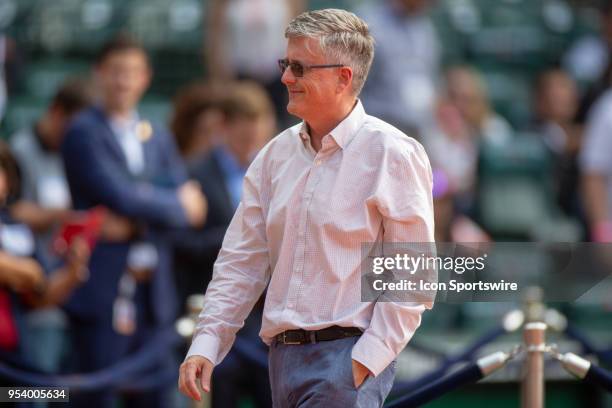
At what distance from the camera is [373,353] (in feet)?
13.9

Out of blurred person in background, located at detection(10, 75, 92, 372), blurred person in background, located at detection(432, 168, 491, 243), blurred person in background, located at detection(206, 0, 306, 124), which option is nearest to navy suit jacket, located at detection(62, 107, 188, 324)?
blurred person in background, located at detection(10, 75, 92, 372)

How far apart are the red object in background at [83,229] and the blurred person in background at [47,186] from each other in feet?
1.38

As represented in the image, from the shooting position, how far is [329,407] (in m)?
4.29

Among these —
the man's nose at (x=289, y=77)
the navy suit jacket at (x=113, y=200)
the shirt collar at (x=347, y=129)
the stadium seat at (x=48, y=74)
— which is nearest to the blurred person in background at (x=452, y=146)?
the navy suit jacket at (x=113, y=200)

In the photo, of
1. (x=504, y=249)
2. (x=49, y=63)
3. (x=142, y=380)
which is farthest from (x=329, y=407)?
(x=49, y=63)

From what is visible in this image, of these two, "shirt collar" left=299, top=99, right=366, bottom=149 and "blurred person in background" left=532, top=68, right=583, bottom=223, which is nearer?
"shirt collar" left=299, top=99, right=366, bottom=149

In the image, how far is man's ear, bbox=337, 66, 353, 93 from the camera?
4453mm

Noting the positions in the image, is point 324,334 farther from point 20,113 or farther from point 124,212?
point 20,113

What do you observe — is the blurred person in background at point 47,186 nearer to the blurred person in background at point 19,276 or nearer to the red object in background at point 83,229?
the red object in background at point 83,229

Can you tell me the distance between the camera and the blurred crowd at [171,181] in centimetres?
737

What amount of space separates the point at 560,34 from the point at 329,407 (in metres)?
9.95

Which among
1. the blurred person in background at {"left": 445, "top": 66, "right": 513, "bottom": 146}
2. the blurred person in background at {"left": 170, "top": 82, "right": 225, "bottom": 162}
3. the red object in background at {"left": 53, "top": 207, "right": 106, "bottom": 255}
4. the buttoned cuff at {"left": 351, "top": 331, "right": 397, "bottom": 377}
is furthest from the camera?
the blurred person in background at {"left": 445, "top": 66, "right": 513, "bottom": 146}

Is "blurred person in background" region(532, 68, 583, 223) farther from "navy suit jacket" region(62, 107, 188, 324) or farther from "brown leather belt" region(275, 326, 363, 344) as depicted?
"brown leather belt" region(275, 326, 363, 344)

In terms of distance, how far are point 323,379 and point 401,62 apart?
21.5 ft
